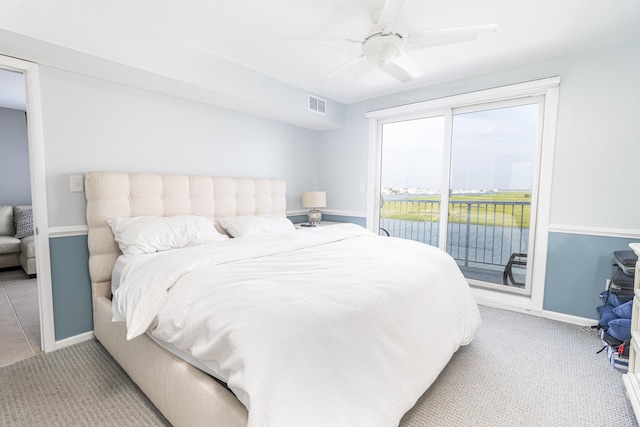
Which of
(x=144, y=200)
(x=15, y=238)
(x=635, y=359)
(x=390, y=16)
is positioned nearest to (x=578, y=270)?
(x=635, y=359)

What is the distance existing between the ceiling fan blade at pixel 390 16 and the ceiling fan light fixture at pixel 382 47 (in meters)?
0.04

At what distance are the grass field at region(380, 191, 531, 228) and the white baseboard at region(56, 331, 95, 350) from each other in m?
3.63

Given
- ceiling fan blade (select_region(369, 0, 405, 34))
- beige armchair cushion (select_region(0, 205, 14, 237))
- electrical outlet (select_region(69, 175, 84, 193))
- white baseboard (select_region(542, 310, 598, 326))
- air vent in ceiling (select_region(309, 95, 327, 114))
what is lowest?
white baseboard (select_region(542, 310, 598, 326))

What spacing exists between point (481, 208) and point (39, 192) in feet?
13.4

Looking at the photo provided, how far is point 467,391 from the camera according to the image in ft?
5.74

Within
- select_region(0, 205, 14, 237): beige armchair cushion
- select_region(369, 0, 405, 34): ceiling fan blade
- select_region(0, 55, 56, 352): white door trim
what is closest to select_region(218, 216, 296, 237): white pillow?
select_region(0, 55, 56, 352): white door trim

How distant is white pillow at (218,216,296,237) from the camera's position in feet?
9.48

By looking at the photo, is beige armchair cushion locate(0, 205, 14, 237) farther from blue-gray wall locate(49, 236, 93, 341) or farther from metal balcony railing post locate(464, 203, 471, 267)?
metal balcony railing post locate(464, 203, 471, 267)

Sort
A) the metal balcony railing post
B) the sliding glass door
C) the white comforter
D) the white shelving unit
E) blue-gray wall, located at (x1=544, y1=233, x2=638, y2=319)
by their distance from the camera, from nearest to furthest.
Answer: the white comforter < the white shelving unit < blue-gray wall, located at (x1=544, y1=233, x2=638, y2=319) < the sliding glass door < the metal balcony railing post

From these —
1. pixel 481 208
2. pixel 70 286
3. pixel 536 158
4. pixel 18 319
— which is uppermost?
pixel 536 158

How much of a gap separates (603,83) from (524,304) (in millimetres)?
2134

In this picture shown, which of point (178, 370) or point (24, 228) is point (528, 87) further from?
point (24, 228)

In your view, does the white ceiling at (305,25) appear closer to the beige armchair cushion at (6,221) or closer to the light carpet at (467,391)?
the light carpet at (467,391)

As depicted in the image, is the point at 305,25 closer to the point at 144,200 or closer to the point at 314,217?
the point at 144,200
